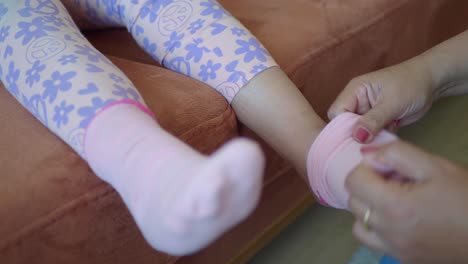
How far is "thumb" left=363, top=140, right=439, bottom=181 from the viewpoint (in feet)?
1.30

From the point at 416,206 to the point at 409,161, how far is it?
0.13 feet

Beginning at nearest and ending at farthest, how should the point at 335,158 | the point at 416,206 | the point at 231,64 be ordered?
1. the point at 416,206
2. the point at 335,158
3. the point at 231,64

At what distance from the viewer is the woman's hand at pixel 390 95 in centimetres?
57

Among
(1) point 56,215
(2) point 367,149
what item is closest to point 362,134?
(2) point 367,149

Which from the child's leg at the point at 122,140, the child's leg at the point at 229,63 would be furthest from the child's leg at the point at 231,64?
the child's leg at the point at 122,140

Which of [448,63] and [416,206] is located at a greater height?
[416,206]

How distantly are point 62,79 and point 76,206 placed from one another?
5.4 inches

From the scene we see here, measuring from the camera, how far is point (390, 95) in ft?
1.91

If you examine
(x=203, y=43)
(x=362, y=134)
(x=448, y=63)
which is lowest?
(x=448, y=63)

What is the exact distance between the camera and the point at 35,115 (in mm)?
542

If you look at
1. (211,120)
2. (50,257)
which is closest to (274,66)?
(211,120)

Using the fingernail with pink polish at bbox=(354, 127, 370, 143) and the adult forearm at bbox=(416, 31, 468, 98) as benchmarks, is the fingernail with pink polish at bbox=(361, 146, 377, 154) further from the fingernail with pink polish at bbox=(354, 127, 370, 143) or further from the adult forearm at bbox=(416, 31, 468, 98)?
the adult forearm at bbox=(416, 31, 468, 98)

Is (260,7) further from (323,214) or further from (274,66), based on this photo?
(323,214)

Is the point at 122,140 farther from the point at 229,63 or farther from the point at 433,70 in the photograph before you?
the point at 433,70
